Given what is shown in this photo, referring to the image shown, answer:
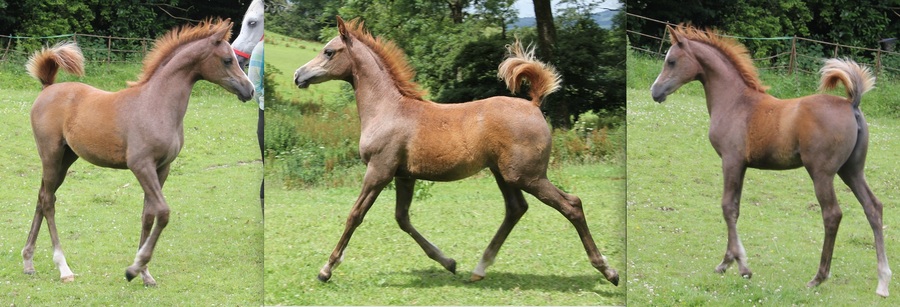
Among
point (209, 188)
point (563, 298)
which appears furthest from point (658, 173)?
point (209, 188)

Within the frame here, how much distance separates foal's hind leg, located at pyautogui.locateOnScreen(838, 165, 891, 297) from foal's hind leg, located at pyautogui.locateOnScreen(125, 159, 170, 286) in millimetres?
3529

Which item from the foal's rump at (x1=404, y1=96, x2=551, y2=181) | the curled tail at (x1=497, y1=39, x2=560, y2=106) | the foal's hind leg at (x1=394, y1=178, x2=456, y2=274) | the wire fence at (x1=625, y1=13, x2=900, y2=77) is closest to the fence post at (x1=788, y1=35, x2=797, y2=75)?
the wire fence at (x1=625, y1=13, x2=900, y2=77)

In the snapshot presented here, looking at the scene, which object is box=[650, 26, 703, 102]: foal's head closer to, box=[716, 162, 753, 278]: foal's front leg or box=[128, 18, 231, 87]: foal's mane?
box=[716, 162, 753, 278]: foal's front leg

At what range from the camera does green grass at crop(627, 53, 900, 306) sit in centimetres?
546

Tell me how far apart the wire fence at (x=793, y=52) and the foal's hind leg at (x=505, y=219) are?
54.6 inches

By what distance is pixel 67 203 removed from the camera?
6.36 metres

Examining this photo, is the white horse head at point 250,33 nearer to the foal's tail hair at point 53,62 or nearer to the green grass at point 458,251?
the foal's tail hair at point 53,62

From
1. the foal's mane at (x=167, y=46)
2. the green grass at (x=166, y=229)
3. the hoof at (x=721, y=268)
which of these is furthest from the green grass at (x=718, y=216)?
the foal's mane at (x=167, y=46)

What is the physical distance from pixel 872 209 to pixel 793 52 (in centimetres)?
Result: 153

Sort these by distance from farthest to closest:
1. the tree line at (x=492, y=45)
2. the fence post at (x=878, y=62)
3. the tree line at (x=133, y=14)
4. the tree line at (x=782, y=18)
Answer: the tree line at (x=133, y=14), the fence post at (x=878, y=62), the tree line at (x=782, y=18), the tree line at (x=492, y=45)

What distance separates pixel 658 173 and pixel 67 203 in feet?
12.3

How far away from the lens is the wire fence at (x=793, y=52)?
617cm

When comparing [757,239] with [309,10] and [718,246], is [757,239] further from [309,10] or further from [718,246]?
[309,10]

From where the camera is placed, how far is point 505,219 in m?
5.40
